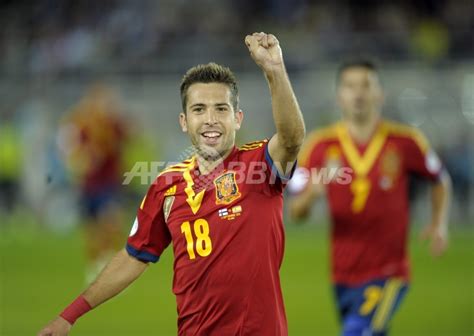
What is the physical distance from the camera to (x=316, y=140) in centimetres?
782

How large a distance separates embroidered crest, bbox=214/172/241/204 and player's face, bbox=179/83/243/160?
137 millimetres

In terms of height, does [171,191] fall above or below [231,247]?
above

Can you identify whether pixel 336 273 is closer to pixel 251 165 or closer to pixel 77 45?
pixel 251 165

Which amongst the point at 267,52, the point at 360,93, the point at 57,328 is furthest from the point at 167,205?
the point at 360,93

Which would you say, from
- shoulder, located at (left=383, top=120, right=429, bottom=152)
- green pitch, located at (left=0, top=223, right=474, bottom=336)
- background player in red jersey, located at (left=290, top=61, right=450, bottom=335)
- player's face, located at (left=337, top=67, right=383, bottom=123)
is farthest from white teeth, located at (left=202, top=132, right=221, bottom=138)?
green pitch, located at (left=0, top=223, right=474, bottom=336)

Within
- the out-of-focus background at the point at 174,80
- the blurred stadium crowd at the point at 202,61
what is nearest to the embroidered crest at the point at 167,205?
the out-of-focus background at the point at 174,80

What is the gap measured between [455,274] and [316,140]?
7.31 m

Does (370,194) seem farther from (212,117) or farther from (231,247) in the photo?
(212,117)

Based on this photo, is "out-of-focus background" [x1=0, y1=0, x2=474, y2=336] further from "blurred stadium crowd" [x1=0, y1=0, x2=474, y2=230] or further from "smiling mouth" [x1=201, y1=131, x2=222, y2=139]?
"smiling mouth" [x1=201, y1=131, x2=222, y2=139]

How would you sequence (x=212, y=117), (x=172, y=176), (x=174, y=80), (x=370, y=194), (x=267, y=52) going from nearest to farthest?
(x=267, y=52) < (x=212, y=117) < (x=172, y=176) < (x=370, y=194) < (x=174, y=80)

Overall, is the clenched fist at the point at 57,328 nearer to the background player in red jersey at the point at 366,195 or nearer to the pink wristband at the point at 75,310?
the pink wristband at the point at 75,310

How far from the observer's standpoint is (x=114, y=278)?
480cm

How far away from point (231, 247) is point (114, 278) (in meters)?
0.70

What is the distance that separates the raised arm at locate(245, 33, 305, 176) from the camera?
409cm
